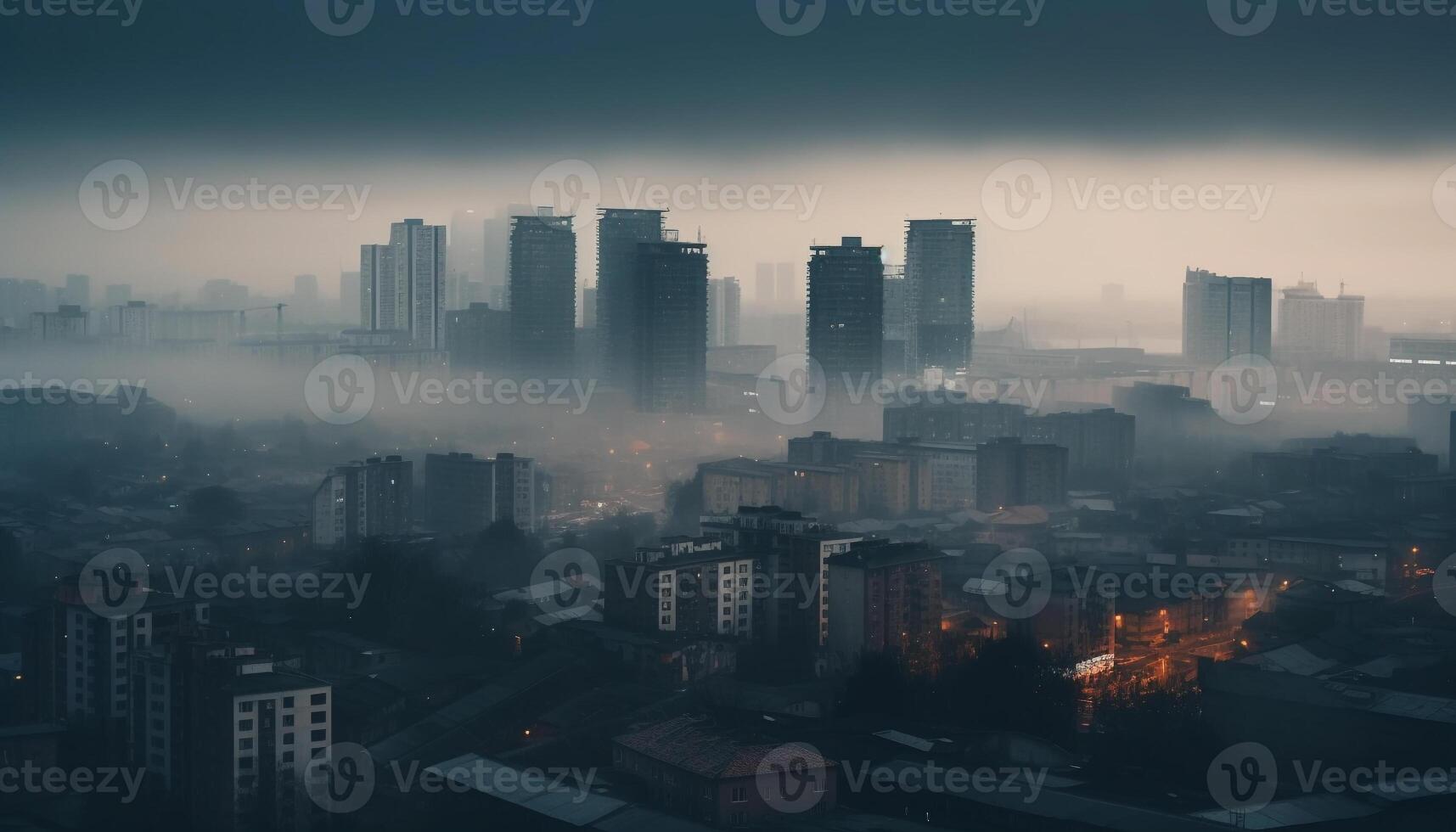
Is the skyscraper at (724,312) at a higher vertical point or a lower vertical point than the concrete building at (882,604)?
higher

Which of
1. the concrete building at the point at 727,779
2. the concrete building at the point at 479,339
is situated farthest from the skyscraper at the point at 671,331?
the concrete building at the point at 727,779

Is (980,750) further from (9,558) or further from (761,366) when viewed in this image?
(761,366)

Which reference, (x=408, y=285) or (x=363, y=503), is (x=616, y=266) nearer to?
(x=408, y=285)

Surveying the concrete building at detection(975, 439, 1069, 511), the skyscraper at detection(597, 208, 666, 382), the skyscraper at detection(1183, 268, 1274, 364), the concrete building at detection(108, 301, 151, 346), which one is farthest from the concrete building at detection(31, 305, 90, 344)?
the skyscraper at detection(1183, 268, 1274, 364)

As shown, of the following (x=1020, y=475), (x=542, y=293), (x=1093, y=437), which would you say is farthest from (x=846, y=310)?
(x=1020, y=475)

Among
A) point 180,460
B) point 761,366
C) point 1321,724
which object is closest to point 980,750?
point 1321,724

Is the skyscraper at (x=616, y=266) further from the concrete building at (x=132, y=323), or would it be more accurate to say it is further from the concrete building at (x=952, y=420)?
the concrete building at (x=132, y=323)
